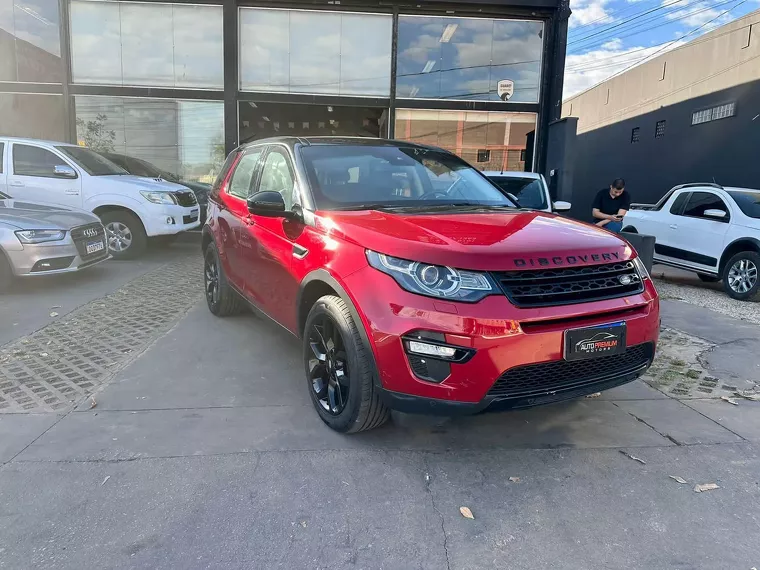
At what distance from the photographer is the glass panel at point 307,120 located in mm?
14195

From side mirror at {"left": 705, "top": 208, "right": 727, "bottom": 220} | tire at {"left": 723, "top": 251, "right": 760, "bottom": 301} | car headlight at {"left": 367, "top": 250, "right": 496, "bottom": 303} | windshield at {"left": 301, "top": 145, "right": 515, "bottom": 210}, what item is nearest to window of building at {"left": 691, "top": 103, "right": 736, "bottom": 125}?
side mirror at {"left": 705, "top": 208, "right": 727, "bottom": 220}

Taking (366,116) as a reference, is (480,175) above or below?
below

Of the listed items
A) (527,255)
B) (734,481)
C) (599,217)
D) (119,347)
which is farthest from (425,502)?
(599,217)

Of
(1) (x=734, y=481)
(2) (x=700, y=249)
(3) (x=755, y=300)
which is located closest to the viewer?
(1) (x=734, y=481)

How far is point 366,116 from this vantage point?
15.0m

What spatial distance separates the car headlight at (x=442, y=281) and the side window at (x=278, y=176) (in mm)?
1378

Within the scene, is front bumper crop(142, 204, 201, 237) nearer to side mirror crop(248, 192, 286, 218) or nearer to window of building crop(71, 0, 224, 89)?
window of building crop(71, 0, 224, 89)

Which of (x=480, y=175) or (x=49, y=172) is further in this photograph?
(x=49, y=172)

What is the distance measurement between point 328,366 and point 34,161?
809cm

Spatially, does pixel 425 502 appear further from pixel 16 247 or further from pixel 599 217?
pixel 599 217

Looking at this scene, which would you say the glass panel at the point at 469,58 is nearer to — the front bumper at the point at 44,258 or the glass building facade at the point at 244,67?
the glass building facade at the point at 244,67

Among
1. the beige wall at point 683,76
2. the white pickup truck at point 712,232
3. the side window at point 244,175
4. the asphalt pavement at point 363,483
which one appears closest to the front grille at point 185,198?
the side window at point 244,175

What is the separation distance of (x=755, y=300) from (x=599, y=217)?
271 centimetres

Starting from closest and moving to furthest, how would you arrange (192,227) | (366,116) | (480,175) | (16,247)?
(480,175), (16,247), (192,227), (366,116)
